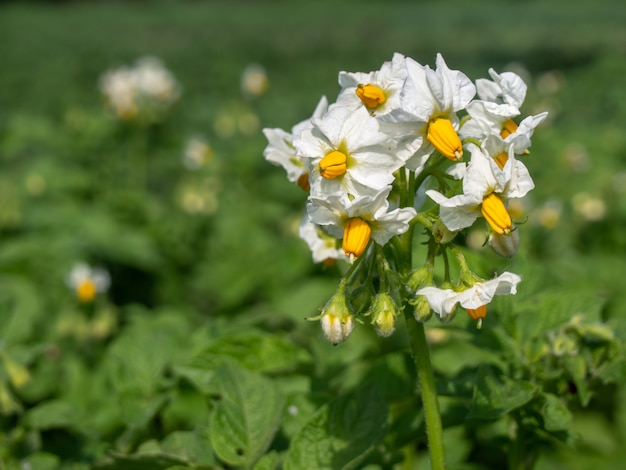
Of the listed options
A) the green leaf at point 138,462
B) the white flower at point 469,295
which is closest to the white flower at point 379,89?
the white flower at point 469,295

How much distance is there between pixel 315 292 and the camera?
3.08 meters

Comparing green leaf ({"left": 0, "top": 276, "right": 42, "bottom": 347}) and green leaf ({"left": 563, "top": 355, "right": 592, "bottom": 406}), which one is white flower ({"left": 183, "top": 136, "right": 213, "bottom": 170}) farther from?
green leaf ({"left": 563, "top": 355, "right": 592, "bottom": 406})

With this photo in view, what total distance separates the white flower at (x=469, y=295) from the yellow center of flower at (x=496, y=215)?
0.08 meters

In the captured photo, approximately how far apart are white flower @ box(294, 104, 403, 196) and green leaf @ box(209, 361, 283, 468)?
0.55 metres

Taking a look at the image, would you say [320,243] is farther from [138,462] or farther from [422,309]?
[138,462]

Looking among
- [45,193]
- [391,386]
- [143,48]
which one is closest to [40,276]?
[45,193]

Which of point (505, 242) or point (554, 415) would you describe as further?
point (554, 415)

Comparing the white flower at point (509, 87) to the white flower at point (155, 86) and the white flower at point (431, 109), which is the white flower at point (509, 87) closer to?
the white flower at point (431, 109)

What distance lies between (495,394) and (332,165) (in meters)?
0.58

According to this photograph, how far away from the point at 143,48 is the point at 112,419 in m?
10.8

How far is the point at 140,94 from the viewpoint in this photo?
4.66 metres

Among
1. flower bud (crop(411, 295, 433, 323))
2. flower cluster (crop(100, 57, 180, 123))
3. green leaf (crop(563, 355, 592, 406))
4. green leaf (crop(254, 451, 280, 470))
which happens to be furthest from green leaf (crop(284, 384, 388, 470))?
flower cluster (crop(100, 57, 180, 123))

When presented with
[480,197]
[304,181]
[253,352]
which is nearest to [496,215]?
[480,197]

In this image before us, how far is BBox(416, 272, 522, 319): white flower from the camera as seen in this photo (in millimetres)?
1353
